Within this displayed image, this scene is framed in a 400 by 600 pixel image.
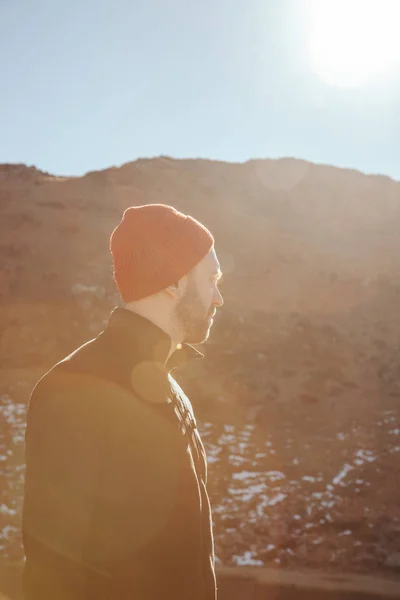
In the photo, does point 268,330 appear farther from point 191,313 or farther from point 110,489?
point 110,489

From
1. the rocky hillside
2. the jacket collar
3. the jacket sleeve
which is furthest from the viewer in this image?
the rocky hillside

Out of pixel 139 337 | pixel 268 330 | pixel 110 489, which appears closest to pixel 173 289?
pixel 139 337

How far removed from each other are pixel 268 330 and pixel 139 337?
14906 mm

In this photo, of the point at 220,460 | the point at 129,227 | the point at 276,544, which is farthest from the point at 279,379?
the point at 129,227

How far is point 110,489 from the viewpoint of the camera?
1.80 m

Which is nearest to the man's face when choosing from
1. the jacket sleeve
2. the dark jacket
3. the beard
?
the beard

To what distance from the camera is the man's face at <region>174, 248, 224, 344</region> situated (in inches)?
88.8

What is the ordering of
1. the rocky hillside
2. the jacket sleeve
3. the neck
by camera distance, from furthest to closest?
the rocky hillside, the neck, the jacket sleeve

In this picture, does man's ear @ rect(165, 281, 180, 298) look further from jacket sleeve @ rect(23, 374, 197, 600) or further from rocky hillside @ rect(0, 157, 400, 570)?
rocky hillside @ rect(0, 157, 400, 570)

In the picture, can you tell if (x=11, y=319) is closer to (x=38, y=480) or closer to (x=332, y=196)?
(x=38, y=480)

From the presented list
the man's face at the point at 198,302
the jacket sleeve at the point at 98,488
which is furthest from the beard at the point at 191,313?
the jacket sleeve at the point at 98,488

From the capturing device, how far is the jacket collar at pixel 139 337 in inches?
83.2

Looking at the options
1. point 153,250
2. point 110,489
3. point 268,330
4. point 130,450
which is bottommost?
point 110,489

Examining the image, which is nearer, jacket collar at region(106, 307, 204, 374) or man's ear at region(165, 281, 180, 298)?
jacket collar at region(106, 307, 204, 374)
